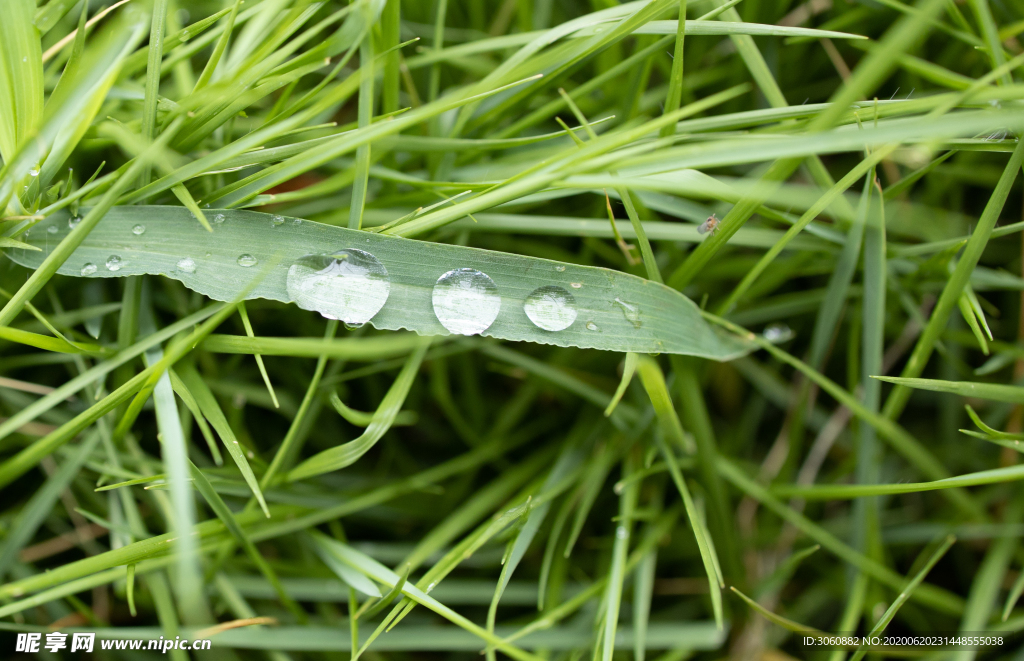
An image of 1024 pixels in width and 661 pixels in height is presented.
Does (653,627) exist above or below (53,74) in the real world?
below

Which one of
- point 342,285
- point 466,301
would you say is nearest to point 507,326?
point 466,301

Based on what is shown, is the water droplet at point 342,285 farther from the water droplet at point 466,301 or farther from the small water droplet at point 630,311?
the small water droplet at point 630,311

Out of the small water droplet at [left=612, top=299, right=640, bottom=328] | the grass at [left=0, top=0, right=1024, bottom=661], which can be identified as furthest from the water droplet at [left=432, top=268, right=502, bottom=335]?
the small water droplet at [left=612, top=299, right=640, bottom=328]

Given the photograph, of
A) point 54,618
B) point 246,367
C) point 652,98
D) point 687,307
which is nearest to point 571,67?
point 652,98

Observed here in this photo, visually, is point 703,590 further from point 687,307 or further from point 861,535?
point 687,307

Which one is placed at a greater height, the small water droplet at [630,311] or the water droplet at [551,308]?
the water droplet at [551,308]

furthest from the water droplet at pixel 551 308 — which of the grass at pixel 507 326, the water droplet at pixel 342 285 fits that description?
the water droplet at pixel 342 285

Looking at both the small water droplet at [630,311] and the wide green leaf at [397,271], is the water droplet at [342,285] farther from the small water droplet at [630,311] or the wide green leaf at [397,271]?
the small water droplet at [630,311]

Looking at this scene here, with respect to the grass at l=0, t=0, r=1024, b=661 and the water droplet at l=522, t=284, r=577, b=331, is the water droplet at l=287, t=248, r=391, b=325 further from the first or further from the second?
the water droplet at l=522, t=284, r=577, b=331
